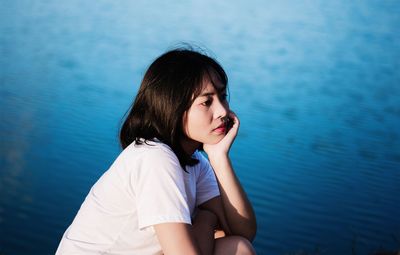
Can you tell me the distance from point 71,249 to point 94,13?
10241 mm

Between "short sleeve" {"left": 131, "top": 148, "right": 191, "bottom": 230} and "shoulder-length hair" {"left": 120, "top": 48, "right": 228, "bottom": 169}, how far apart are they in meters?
0.13

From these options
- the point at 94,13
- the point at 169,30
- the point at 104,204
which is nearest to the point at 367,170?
the point at 104,204

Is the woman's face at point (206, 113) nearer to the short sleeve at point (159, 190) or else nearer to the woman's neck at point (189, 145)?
the woman's neck at point (189, 145)

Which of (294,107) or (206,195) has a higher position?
(206,195)

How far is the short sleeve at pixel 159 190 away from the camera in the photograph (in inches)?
64.5

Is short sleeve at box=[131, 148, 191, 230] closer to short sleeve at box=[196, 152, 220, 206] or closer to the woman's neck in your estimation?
the woman's neck

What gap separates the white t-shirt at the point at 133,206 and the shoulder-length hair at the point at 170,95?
100 mm

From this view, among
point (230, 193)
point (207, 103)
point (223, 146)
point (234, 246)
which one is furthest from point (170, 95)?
point (234, 246)

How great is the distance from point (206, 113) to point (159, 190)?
12.3 inches

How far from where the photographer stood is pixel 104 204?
177 centimetres

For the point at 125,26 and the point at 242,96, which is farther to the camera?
the point at 125,26

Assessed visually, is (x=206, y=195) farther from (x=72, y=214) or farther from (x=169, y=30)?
(x=169, y=30)

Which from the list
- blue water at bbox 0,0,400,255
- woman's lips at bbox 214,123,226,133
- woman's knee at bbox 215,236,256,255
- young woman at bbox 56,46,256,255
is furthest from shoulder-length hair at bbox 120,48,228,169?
blue water at bbox 0,0,400,255

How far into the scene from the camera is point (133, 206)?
1732mm
